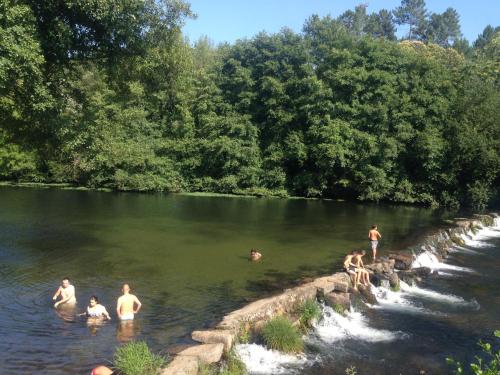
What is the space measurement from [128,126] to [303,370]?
48931 mm

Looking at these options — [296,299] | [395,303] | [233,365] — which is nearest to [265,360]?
[233,365]

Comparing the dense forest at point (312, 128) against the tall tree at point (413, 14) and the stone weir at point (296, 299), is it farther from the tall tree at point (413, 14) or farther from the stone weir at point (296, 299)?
the tall tree at point (413, 14)

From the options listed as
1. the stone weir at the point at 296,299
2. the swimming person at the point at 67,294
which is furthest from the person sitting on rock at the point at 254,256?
the swimming person at the point at 67,294

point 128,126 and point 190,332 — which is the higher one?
point 128,126

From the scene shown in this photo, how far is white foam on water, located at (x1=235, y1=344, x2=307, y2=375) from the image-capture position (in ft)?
37.4

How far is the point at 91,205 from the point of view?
40.2m

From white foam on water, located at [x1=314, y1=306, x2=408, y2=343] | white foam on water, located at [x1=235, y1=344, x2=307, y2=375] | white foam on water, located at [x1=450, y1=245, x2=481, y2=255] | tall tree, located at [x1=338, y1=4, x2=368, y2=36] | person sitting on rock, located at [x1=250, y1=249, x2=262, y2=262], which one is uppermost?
tall tree, located at [x1=338, y1=4, x2=368, y2=36]

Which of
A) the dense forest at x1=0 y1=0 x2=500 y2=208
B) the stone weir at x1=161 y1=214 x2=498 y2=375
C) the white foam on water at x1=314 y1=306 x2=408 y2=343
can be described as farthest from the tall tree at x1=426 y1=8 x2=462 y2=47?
the white foam on water at x1=314 y1=306 x2=408 y2=343

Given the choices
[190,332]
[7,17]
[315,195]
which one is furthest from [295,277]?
[315,195]

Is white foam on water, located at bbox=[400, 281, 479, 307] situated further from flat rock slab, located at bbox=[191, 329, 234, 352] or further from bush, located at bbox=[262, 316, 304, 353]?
flat rock slab, located at bbox=[191, 329, 234, 352]

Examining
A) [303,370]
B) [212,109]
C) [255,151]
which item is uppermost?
[212,109]

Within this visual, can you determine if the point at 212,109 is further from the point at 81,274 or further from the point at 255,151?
the point at 81,274

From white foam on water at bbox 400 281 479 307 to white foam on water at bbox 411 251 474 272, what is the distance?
10.7 feet

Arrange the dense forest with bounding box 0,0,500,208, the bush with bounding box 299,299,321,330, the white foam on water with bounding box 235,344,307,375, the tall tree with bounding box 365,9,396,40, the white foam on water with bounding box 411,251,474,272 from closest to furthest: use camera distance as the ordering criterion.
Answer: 1. the white foam on water with bounding box 235,344,307,375
2. the bush with bounding box 299,299,321,330
3. the white foam on water with bounding box 411,251,474,272
4. the dense forest with bounding box 0,0,500,208
5. the tall tree with bounding box 365,9,396,40
